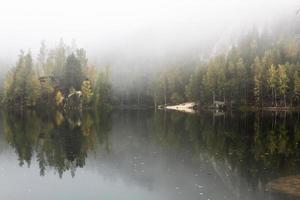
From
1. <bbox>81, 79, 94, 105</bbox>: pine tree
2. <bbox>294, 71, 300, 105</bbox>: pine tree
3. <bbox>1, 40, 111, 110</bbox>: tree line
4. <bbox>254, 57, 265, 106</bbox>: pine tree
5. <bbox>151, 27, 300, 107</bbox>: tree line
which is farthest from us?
<bbox>81, 79, 94, 105</bbox>: pine tree

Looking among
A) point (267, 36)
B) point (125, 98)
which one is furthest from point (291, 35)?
point (125, 98)

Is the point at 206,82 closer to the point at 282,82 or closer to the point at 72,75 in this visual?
the point at 282,82

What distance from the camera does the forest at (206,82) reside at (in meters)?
123

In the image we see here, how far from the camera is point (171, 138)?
146 ft

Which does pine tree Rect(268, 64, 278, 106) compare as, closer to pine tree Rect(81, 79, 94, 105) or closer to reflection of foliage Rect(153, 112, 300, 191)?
pine tree Rect(81, 79, 94, 105)

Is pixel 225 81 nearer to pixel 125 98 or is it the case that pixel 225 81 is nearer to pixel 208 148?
pixel 125 98

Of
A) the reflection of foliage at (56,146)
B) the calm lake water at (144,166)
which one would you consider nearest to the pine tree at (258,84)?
the calm lake water at (144,166)

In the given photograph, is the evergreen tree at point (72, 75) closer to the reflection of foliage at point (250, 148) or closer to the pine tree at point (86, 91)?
the pine tree at point (86, 91)

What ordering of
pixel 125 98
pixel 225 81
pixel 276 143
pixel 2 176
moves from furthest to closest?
pixel 125 98 < pixel 225 81 < pixel 276 143 < pixel 2 176

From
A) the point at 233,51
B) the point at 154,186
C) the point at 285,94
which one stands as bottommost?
the point at 154,186

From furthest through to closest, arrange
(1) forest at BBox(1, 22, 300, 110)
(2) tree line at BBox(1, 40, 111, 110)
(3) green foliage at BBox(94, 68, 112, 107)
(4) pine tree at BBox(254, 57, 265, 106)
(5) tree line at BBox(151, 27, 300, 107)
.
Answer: (3) green foliage at BBox(94, 68, 112, 107) < (2) tree line at BBox(1, 40, 111, 110) < (1) forest at BBox(1, 22, 300, 110) < (4) pine tree at BBox(254, 57, 265, 106) < (5) tree line at BBox(151, 27, 300, 107)

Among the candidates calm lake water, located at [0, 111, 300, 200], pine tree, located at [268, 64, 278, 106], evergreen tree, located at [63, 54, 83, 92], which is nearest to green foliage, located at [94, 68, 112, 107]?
evergreen tree, located at [63, 54, 83, 92]

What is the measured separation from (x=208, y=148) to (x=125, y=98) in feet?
483

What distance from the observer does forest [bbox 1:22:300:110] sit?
123 meters
